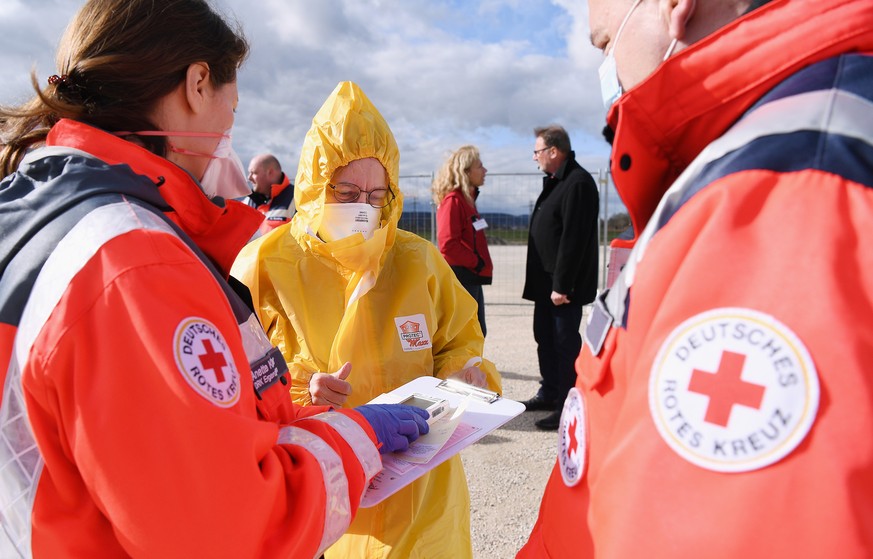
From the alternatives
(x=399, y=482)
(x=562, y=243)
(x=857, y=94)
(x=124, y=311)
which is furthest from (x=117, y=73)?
(x=562, y=243)

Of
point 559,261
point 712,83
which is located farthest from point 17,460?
point 559,261

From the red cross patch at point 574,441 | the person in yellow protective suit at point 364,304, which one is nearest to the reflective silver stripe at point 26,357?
the red cross patch at point 574,441

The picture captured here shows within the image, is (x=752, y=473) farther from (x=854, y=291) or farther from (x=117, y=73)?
(x=117, y=73)

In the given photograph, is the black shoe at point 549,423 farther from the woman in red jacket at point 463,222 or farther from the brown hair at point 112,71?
the brown hair at point 112,71

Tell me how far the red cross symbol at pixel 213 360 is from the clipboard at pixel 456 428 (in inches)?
21.1

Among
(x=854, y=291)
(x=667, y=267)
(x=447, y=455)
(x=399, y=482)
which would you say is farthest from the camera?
(x=447, y=455)

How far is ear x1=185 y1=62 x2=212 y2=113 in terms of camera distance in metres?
1.16

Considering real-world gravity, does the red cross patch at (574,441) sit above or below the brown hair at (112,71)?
below

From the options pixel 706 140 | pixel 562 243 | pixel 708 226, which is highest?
pixel 706 140

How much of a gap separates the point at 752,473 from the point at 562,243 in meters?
3.89

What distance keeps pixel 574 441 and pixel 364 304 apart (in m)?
1.23

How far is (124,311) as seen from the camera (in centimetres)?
78

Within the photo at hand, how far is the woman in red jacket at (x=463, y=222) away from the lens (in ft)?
17.3

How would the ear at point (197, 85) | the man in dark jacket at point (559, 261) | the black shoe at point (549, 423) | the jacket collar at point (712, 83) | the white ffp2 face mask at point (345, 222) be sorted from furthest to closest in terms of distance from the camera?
the black shoe at point (549, 423) → the man in dark jacket at point (559, 261) → the white ffp2 face mask at point (345, 222) → the ear at point (197, 85) → the jacket collar at point (712, 83)
